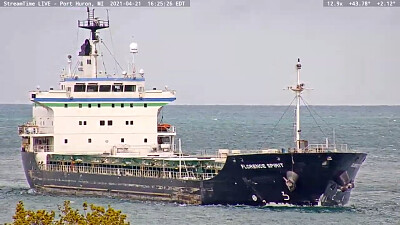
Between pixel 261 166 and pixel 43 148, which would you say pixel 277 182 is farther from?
pixel 43 148

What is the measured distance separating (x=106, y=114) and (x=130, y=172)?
4253 millimetres

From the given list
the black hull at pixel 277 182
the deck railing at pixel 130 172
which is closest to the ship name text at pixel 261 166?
the black hull at pixel 277 182

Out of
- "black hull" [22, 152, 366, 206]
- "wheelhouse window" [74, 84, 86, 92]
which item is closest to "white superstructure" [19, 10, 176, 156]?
"wheelhouse window" [74, 84, 86, 92]

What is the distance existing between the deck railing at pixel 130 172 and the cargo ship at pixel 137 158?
0.05m

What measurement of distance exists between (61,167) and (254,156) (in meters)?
12.9

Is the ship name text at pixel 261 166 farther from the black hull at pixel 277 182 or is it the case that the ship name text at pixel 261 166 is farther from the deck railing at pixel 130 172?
the deck railing at pixel 130 172

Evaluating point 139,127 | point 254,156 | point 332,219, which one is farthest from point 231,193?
point 139,127

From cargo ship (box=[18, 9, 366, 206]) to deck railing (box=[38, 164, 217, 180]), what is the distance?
5cm

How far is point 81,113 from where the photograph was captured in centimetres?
5878

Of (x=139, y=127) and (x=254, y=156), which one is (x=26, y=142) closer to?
(x=139, y=127)

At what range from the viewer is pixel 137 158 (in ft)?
180

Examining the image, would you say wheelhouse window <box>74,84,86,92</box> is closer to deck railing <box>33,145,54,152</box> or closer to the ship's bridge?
the ship's bridge

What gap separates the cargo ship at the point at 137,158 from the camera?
49250 millimetres

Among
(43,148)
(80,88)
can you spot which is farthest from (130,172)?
(43,148)
